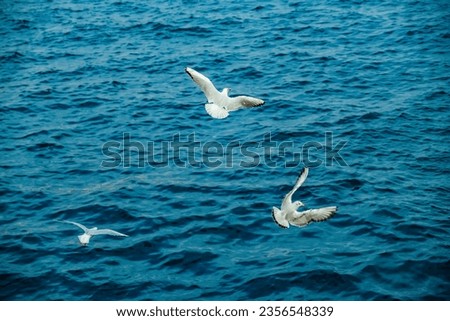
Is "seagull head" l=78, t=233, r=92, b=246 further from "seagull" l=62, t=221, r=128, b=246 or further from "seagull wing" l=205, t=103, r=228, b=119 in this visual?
"seagull wing" l=205, t=103, r=228, b=119

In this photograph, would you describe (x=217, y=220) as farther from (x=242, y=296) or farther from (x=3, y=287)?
(x=3, y=287)

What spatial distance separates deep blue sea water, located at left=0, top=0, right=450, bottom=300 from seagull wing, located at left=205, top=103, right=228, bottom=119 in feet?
7.49

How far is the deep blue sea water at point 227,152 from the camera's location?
12000 mm

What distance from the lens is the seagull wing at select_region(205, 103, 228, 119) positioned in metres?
12.6

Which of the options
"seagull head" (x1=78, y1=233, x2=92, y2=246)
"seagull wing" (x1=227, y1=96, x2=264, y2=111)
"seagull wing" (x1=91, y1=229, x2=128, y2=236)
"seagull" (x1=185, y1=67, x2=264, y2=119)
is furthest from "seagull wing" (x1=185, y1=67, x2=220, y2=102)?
"seagull head" (x1=78, y1=233, x2=92, y2=246)

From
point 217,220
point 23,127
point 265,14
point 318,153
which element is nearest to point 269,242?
point 217,220

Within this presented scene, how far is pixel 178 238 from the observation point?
13047 millimetres

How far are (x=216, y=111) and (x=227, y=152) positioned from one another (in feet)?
11.5

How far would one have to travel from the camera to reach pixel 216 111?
498 inches

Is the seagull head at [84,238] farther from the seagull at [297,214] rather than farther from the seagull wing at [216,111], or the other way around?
the seagull at [297,214]

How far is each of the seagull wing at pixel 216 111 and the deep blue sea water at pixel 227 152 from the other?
2282 millimetres

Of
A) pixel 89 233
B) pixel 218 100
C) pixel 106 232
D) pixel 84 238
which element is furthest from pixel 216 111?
pixel 84 238

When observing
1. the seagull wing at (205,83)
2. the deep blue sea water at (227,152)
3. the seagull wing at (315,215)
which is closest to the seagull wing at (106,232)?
the deep blue sea water at (227,152)

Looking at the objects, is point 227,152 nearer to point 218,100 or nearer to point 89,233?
point 218,100
